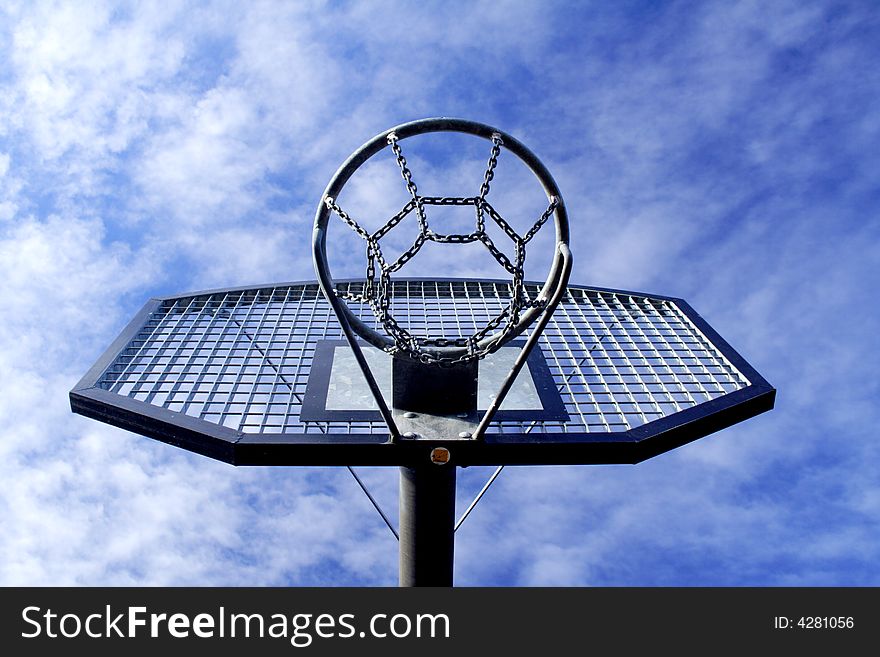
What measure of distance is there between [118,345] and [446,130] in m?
2.73

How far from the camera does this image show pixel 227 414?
4.23 meters

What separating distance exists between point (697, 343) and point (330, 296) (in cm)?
293

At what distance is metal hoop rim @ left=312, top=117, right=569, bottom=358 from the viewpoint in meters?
3.79

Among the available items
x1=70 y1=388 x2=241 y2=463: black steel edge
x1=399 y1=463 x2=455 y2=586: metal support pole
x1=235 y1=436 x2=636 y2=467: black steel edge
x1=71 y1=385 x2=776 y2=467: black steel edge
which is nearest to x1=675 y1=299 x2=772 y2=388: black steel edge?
x1=71 y1=385 x2=776 y2=467: black steel edge

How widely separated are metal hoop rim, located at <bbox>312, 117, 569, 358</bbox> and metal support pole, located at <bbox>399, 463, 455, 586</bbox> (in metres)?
0.94

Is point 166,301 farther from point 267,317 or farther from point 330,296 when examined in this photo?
point 330,296

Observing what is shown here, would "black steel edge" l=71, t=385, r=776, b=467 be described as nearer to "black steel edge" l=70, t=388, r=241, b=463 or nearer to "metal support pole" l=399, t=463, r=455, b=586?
"black steel edge" l=70, t=388, r=241, b=463

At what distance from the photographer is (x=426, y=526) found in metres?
4.68

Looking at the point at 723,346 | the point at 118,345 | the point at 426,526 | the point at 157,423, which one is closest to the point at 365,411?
the point at 426,526

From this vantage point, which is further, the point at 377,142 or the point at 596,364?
the point at 596,364

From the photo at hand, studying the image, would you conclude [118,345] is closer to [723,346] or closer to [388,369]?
[388,369]

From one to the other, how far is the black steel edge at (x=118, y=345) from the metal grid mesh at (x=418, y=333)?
1.6 inches

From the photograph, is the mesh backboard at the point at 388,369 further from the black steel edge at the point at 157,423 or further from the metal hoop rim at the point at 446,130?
the metal hoop rim at the point at 446,130
